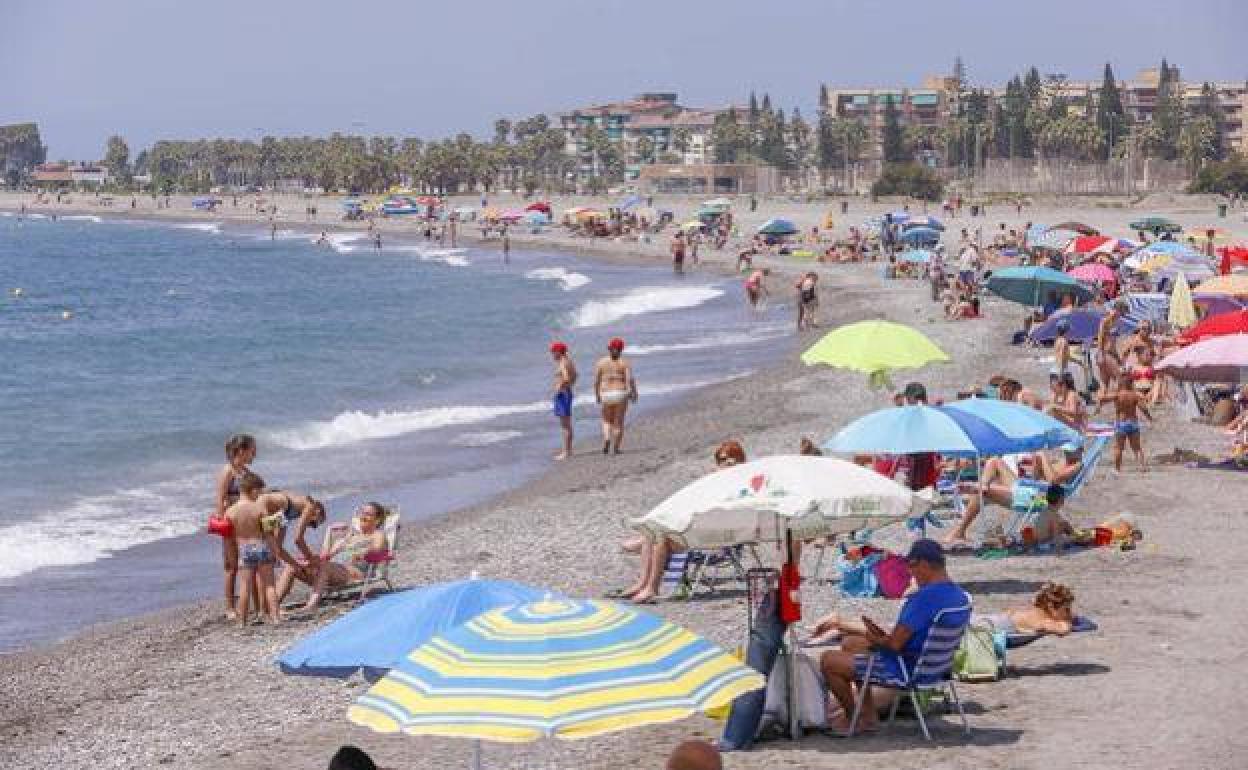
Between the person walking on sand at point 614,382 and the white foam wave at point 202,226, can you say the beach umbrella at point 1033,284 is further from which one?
the white foam wave at point 202,226

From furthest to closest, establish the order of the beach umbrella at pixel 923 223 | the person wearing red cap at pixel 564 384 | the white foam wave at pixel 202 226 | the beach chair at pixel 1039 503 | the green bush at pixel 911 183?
1. the white foam wave at pixel 202 226
2. the green bush at pixel 911 183
3. the beach umbrella at pixel 923 223
4. the person wearing red cap at pixel 564 384
5. the beach chair at pixel 1039 503

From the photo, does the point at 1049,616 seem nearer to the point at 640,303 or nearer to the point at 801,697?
the point at 801,697

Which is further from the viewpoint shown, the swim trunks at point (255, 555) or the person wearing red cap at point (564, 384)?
the person wearing red cap at point (564, 384)

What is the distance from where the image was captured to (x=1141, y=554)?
45.3 feet

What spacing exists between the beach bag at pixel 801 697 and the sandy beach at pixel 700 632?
114 millimetres

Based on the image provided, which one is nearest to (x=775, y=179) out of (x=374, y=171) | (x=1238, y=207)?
(x=374, y=171)

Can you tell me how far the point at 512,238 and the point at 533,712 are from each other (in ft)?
312

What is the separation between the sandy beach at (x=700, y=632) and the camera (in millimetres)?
9258

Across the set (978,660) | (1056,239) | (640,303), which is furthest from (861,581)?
(640,303)

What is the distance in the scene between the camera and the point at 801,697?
367 inches

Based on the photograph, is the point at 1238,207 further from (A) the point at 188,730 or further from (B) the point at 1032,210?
(A) the point at 188,730

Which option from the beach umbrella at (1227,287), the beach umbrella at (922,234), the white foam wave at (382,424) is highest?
the beach umbrella at (1227,287)

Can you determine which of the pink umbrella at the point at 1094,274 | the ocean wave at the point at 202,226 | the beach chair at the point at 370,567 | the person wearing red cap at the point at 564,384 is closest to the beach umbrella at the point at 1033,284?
the pink umbrella at the point at 1094,274

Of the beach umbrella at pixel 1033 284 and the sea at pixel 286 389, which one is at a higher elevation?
the beach umbrella at pixel 1033 284
